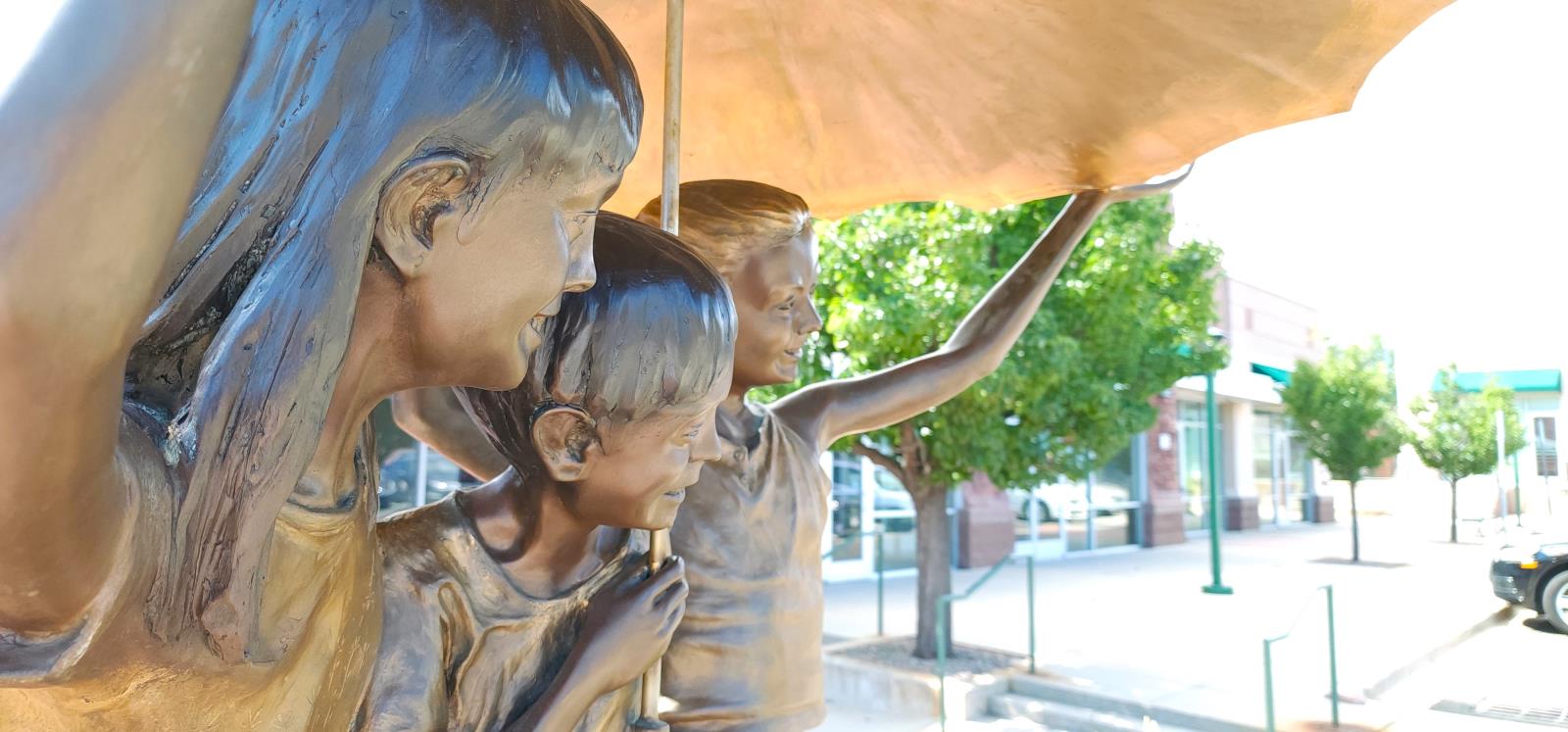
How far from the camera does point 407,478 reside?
8.77 metres

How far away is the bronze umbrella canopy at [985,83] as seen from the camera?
1.77 meters

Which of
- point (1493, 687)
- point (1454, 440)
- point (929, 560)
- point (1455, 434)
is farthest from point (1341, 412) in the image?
point (929, 560)

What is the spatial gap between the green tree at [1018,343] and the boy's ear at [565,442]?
6584 mm

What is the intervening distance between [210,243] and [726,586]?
124 centimetres

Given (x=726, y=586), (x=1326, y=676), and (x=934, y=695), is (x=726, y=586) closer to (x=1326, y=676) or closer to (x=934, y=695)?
(x=934, y=695)

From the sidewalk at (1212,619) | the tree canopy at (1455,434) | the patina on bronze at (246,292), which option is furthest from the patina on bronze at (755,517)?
the tree canopy at (1455,434)

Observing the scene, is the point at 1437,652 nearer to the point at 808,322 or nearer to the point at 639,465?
the point at 808,322

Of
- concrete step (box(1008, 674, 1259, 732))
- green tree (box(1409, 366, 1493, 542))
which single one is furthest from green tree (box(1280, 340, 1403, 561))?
concrete step (box(1008, 674, 1259, 732))

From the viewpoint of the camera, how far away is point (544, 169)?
741 mm

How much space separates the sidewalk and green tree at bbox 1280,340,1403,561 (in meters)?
1.88

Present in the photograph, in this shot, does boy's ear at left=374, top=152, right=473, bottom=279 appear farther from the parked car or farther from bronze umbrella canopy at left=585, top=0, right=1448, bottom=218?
the parked car

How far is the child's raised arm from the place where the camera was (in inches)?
84.4

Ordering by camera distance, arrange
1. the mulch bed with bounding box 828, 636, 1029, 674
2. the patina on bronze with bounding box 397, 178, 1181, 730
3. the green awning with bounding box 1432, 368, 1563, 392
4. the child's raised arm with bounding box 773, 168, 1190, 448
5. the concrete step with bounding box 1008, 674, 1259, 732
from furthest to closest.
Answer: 1. the green awning with bounding box 1432, 368, 1563, 392
2. the mulch bed with bounding box 828, 636, 1029, 674
3. the concrete step with bounding box 1008, 674, 1259, 732
4. the child's raised arm with bounding box 773, 168, 1190, 448
5. the patina on bronze with bounding box 397, 178, 1181, 730

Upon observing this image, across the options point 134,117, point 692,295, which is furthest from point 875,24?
point 134,117
